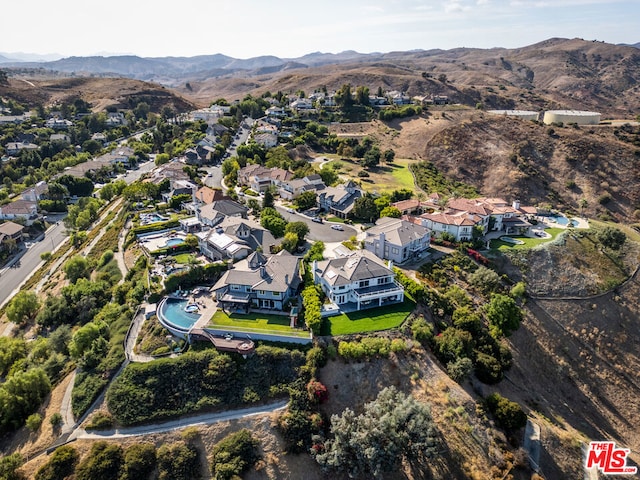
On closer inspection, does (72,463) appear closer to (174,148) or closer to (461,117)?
(174,148)

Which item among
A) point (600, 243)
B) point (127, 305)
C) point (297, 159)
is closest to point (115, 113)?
point (297, 159)

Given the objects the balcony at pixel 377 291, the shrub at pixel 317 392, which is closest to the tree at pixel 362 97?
the balcony at pixel 377 291

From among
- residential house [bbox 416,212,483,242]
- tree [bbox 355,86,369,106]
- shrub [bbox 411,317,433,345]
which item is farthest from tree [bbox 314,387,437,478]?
tree [bbox 355,86,369,106]

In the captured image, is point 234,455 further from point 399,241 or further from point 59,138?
point 59,138

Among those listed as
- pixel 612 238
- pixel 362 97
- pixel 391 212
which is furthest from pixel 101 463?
pixel 362 97

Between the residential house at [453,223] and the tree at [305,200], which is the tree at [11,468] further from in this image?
the residential house at [453,223]
